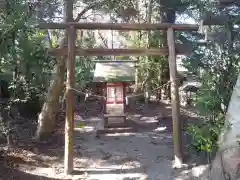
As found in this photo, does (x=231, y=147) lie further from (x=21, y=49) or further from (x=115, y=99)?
(x=115, y=99)

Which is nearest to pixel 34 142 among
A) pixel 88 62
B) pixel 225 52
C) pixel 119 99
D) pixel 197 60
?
pixel 119 99

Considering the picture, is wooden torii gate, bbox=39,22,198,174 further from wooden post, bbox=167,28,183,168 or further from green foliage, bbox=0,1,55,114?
green foliage, bbox=0,1,55,114

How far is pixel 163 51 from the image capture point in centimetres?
598

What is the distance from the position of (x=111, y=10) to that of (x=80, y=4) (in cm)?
76

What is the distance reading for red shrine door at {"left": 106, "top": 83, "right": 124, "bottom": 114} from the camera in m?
8.88

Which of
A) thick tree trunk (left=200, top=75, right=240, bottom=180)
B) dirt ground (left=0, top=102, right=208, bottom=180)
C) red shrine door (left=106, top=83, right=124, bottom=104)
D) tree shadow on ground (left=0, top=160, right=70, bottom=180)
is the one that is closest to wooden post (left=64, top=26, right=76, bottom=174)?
dirt ground (left=0, top=102, right=208, bottom=180)

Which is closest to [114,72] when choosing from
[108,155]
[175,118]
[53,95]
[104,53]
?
[53,95]

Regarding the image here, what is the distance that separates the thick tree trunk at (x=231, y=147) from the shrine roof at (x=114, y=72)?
4.53m

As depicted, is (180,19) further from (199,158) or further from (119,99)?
(199,158)

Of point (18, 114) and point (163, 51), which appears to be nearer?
point (163, 51)

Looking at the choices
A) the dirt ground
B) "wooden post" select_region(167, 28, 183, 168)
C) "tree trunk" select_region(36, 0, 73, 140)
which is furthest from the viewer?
"tree trunk" select_region(36, 0, 73, 140)

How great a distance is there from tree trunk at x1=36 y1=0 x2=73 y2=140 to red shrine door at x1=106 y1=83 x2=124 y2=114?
1878 millimetres

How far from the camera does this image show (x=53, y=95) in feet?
23.7

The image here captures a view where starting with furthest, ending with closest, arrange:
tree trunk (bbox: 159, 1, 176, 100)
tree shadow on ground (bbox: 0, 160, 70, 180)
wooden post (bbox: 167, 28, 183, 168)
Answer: tree trunk (bbox: 159, 1, 176, 100) → wooden post (bbox: 167, 28, 183, 168) → tree shadow on ground (bbox: 0, 160, 70, 180)
